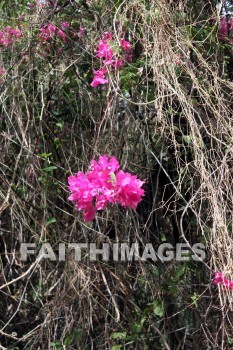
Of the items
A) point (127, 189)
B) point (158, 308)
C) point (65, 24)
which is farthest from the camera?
point (65, 24)

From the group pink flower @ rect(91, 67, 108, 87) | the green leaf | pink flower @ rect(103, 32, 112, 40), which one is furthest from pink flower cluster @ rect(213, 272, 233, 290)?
pink flower @ rect(103, 32, 112, 40)

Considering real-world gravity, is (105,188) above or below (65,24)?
below

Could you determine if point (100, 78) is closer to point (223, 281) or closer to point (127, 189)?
point (127, 189)

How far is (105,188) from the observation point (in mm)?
1785

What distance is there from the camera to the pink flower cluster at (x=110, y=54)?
2121mm

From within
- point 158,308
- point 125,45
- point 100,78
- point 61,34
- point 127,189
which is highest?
point 61,34

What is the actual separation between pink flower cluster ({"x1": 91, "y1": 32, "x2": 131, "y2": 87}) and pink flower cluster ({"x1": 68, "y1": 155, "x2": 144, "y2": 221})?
420 mm

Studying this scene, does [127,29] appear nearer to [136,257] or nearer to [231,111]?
[231,111]

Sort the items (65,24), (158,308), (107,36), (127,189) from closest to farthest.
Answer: (127,189), (158,308), (107,36), (65,24)

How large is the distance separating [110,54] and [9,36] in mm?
531

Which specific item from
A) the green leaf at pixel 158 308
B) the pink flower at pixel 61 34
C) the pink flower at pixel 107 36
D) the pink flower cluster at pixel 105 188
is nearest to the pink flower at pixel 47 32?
the pink flower at pixel 61 34

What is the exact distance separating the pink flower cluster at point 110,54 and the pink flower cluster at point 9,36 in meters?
0.44

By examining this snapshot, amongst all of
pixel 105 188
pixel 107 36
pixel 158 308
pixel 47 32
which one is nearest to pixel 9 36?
pixel 47 32

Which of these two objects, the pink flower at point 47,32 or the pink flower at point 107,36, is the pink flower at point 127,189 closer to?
the pink flower at point 107,36
